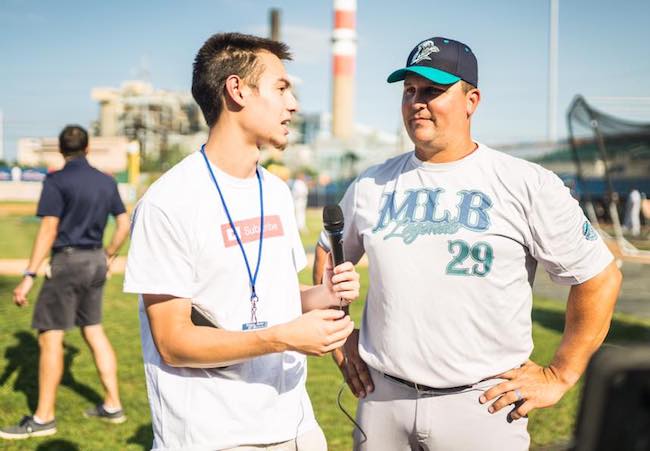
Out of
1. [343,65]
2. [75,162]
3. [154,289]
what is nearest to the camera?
[154,289]

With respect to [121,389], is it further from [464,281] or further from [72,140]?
[464,281]

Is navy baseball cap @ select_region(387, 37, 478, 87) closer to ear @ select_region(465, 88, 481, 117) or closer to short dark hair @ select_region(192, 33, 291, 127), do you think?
ear @ select_region(465, 88, 481, 117)

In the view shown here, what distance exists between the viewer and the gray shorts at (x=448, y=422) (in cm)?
241

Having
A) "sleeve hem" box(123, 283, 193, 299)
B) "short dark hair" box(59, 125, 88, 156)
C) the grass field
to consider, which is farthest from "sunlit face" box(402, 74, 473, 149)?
"short dark hair" box(59, 125, 88, 156)

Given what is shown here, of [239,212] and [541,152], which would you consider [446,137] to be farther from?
[541,152]

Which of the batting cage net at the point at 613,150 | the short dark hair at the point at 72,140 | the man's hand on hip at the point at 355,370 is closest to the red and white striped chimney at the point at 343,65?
the batting cage net at the point at 613,150

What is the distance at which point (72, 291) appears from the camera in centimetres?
498

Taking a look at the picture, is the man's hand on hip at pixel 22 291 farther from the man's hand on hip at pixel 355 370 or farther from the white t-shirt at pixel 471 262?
the white t-shirt at pixel 471 262

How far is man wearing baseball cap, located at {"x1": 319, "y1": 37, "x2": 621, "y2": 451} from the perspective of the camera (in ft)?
7.84

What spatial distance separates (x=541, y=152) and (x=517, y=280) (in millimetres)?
24180

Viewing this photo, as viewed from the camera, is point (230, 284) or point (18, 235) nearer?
point (230, 284)

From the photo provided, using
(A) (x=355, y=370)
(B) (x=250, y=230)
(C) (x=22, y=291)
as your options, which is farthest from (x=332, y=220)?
(C) (x=22, y=291)

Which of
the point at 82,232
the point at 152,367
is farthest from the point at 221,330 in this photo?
the point at 82,232

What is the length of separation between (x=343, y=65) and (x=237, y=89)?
6641 cm
